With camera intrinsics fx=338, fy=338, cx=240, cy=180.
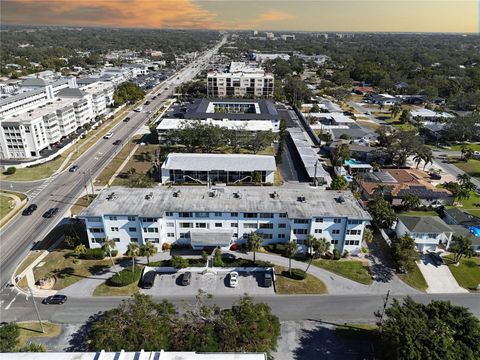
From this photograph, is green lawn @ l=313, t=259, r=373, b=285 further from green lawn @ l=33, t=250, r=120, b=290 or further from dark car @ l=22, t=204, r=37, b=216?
dark car @ l=22, t=204, r=37, b=216

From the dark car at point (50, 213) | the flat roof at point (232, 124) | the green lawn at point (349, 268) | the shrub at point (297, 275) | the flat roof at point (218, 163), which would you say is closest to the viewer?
the shrub at point (297, 275)

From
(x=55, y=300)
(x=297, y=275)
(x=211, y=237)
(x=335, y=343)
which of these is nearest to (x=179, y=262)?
(x=211, y=237)

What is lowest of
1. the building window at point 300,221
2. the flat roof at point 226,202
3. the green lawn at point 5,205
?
the green lawn at point 5,205

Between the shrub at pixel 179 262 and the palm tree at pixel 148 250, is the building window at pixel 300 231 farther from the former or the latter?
the palm tree at pixel 148 250

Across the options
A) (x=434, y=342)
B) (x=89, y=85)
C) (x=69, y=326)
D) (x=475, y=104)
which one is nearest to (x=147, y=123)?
(x=89, y=85)

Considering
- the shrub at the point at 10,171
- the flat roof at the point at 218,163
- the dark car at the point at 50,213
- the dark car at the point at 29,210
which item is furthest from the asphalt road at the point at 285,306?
the shrub at the point at 10,171

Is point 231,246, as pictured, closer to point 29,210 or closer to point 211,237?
point 211,237
